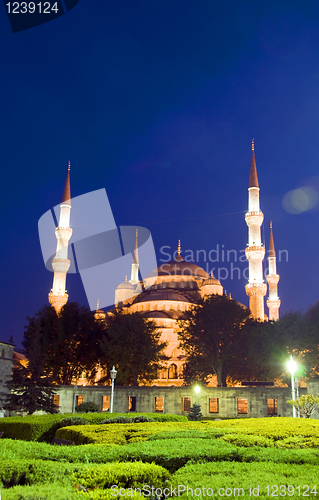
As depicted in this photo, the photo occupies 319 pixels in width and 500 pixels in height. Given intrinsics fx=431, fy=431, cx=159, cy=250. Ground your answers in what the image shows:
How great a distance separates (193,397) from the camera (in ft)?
113

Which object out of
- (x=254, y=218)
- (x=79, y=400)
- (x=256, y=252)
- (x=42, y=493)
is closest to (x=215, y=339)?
(x=79, y=400)

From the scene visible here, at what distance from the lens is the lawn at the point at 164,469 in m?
6.30

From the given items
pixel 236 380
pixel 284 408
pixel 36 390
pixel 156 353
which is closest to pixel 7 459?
pixel 36 390

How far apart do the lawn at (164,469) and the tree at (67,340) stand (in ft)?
109

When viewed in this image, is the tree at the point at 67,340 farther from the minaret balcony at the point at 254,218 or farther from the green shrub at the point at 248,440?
the green shrub at the point at 248,440

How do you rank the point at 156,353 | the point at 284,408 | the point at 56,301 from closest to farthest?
the point at 284,408 < the point at 156,353 < the point at 56,301

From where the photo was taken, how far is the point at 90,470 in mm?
7250

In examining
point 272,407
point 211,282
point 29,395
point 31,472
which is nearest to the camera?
point 31,472

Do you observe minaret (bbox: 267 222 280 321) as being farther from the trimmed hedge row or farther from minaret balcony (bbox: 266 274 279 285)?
the trimmed hedge row

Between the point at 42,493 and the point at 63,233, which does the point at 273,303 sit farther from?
the point at 42,493

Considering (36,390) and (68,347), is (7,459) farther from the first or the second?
(68,347)

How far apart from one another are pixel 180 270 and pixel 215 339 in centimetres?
3604

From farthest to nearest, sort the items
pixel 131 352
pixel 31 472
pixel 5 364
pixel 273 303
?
pixel 273 303 → pixel 131 352 → pixel 5 364 → pixel 31 472

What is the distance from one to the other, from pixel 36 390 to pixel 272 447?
18916 millimetres
